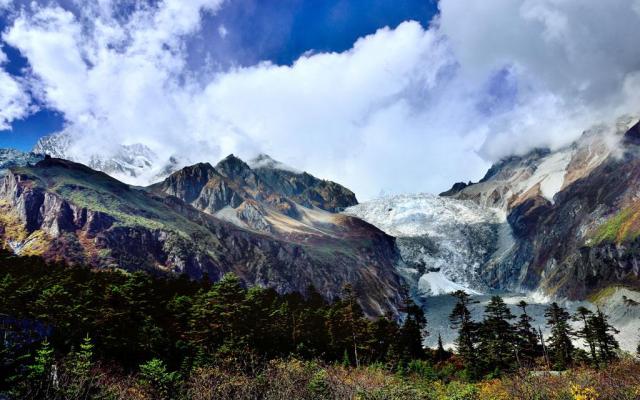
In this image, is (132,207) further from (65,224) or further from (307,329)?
(307,329)

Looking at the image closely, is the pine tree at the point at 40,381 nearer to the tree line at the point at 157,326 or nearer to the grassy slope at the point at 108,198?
the tree line at the point at 157,326

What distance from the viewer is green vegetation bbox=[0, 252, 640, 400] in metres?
34.8

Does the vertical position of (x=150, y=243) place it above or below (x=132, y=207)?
below

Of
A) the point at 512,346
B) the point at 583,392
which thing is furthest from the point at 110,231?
the point at 583,392

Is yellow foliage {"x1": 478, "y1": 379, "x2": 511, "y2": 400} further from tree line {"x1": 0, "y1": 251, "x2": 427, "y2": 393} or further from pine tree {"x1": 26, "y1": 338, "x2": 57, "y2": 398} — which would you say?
pine tree {"x1": 26, "y1": 338, "x2": 57, "y2": 398}

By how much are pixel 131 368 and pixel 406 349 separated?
45.3 m

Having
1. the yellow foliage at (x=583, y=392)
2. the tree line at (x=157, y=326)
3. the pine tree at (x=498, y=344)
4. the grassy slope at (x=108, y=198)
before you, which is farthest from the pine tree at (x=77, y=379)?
Answer: the grassy slope at (x=108, y=198)

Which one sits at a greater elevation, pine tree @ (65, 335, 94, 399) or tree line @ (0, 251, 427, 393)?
tree line @ (0, 251, 427, 393)

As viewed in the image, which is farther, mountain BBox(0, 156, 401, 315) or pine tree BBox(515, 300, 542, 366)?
mountain BBox(0, 156, 401, 315)

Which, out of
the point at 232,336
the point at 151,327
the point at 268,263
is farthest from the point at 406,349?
the point at 268,263

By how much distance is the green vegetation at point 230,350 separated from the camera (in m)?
34.8

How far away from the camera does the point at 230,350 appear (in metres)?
50.3

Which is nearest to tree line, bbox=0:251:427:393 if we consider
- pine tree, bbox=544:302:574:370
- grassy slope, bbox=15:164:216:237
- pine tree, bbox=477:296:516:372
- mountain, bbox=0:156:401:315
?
pine tree, bbox=477:296:516:372

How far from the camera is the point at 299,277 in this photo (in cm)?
19488
